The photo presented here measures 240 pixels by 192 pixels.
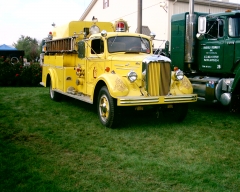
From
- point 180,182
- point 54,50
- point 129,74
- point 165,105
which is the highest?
point 54,50

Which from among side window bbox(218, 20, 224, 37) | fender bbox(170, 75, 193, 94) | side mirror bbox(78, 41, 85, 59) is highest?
side window bbox(218, 20, 224, 37)

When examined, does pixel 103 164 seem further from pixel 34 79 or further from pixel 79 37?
pixel 34 79

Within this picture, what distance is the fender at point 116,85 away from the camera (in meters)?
6.42

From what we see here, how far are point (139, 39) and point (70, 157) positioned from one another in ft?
13.2

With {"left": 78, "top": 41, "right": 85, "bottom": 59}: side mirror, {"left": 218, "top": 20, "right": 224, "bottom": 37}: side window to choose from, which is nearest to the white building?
{"left": 218, "top": 20, "right": 224, "bottom": 37}: side window

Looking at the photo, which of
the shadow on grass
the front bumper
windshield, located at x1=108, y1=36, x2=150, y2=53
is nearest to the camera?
the shadow on grass

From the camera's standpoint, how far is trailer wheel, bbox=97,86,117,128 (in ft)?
21.7

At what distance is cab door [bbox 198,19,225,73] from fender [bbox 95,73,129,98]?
3168mm

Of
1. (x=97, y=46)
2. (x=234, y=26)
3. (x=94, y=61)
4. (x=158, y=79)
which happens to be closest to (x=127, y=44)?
(x=97, y=46)

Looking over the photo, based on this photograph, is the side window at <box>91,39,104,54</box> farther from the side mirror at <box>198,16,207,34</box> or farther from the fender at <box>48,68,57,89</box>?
the side mirror at <box>198,16,207,34</box>

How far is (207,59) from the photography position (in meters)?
9.01

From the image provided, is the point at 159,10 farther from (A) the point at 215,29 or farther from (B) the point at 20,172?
(B) the point at 20,172

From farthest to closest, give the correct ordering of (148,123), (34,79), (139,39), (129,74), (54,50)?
(34,79), (54,50), (139,39), (148,123), (129,74)

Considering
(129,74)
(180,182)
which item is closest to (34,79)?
(129,74)
